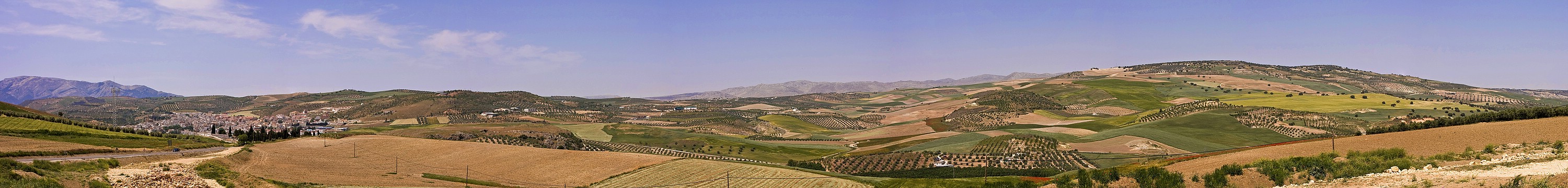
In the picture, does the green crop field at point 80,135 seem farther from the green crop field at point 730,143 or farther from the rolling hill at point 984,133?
the green crop field at point 730,143

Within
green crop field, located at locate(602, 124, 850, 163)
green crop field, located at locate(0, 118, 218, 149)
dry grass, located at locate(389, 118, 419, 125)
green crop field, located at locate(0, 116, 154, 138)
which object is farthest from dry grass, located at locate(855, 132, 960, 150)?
dry grass, located at locate(389, 118, 419, 125)

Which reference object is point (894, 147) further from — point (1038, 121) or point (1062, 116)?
point (1062, 116)

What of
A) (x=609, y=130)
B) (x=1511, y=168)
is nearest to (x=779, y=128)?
(x=609, y=130)

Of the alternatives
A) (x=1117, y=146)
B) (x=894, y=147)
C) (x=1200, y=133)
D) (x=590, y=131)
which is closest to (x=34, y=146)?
(x=894, y=147)

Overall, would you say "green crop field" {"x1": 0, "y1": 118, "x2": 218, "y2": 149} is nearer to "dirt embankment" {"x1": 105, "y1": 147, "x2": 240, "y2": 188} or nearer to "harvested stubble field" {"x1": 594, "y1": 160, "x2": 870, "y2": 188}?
"dirt embankment" {"x1": 105, "y1": 147, "x2": 240, "y2": 188}

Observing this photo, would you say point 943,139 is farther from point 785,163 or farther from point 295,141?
point 295,141

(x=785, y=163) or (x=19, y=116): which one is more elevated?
(x=19, y=116)

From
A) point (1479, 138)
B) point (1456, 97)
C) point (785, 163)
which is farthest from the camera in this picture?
point (1456, 97)

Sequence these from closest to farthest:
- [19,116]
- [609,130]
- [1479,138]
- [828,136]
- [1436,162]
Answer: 1. [1436,162]
2. [1479,138]
3. [19,116]
4. [828,136]
5. [609,130]
